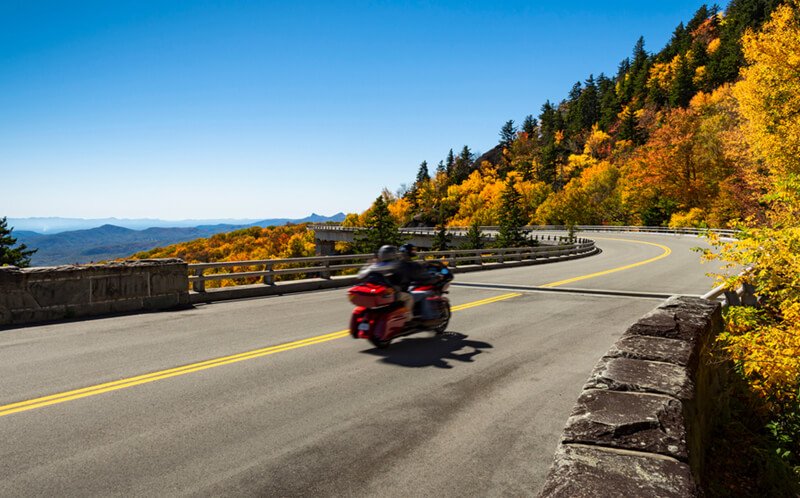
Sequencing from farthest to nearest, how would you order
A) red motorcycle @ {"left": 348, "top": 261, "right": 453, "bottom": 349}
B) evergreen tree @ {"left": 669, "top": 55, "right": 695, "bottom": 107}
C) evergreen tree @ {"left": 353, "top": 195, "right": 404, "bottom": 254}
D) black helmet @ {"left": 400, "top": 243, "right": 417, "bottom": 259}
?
1. evergreen tree @ {"left": 669, "top": 55, "right": 695, "bottom": 107}
2. evergreen tree @ {"left": 353, "top": 195, "right": 404, "bottom": 254}
3. black helmet @ {"left": 400, "top": 243, "right": 417, "bottom": 259}
4. red motorcycle @ {"left": 348, "top": 261, "right": 453, "bottom": 349}

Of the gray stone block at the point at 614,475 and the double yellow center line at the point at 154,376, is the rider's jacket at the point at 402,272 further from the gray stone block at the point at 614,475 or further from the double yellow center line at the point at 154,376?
the gray stone block at the point at 614,475

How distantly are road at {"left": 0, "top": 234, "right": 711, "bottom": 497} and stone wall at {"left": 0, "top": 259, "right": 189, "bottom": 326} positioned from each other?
0.90m

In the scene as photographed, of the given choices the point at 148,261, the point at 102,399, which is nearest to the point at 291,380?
the point at 102,399

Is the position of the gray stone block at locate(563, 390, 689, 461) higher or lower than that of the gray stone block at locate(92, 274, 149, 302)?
higher

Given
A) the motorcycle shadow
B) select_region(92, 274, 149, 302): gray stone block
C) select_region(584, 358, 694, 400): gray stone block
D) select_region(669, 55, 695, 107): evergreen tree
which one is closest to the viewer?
select_region(584, 358, 694, 400): gray stone block

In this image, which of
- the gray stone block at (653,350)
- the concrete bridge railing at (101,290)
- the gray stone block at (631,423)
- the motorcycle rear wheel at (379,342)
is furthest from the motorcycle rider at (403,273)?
the gray stone block at (631,423)

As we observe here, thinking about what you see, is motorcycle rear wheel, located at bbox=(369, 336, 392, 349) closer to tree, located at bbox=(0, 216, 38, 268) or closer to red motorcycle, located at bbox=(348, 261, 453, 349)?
red motorcycle, located at bbox=(348, 261, 453, 349)

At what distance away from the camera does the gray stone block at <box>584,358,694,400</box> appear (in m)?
2.95

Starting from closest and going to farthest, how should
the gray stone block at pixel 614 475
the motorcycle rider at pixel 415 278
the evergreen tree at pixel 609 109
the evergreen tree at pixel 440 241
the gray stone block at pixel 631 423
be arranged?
the gray stone block at pixel 614 475
the gray stone block at pixel 631 423
the motorcycle rider at pixel 415 278
the evergreen tree at pixel 440 241
the evergreen tree at pixel 609 109

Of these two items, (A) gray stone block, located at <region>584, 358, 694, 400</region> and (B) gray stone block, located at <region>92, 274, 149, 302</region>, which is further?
(B) gray stone block, located at <region>92, 274, 149, 302</region>

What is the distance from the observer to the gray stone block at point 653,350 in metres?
3.50

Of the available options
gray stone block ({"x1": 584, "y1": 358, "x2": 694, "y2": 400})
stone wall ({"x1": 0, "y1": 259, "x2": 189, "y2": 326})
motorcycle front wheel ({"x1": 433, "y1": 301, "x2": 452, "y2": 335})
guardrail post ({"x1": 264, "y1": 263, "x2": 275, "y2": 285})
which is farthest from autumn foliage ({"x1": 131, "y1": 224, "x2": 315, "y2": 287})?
gray stone block ({"x1": 584, "y1": 358, "x2": 694, "y2": 400})

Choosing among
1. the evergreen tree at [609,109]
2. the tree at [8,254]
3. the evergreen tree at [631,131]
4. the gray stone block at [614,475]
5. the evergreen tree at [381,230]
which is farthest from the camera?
the evergreen tree at [609,109]

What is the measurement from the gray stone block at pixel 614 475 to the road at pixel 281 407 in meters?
1.58
